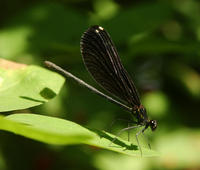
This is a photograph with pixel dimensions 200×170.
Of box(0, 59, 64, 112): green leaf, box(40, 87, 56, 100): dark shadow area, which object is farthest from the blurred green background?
box(40, 87, 56, 100): dark shadow area

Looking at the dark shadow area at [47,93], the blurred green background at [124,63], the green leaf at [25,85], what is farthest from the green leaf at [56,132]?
the blurred green background at [124,63]

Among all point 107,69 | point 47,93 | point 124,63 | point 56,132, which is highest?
point 124,63

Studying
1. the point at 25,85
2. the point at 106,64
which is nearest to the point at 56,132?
the point at 25,85

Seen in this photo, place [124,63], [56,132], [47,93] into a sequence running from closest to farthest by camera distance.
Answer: [56,132] → [47,93] → [124,63]

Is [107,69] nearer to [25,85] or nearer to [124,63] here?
[124,63]

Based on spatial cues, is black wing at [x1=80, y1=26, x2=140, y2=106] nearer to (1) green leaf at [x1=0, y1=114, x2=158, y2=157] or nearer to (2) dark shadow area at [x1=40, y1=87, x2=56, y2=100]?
(2) dark shadow area at [x1=40, y1=87, x2=56, y2=100]

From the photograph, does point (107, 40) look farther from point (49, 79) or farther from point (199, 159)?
point (199, 159)

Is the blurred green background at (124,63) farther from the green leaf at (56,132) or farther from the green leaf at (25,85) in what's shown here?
the green leaf at (56,132)
